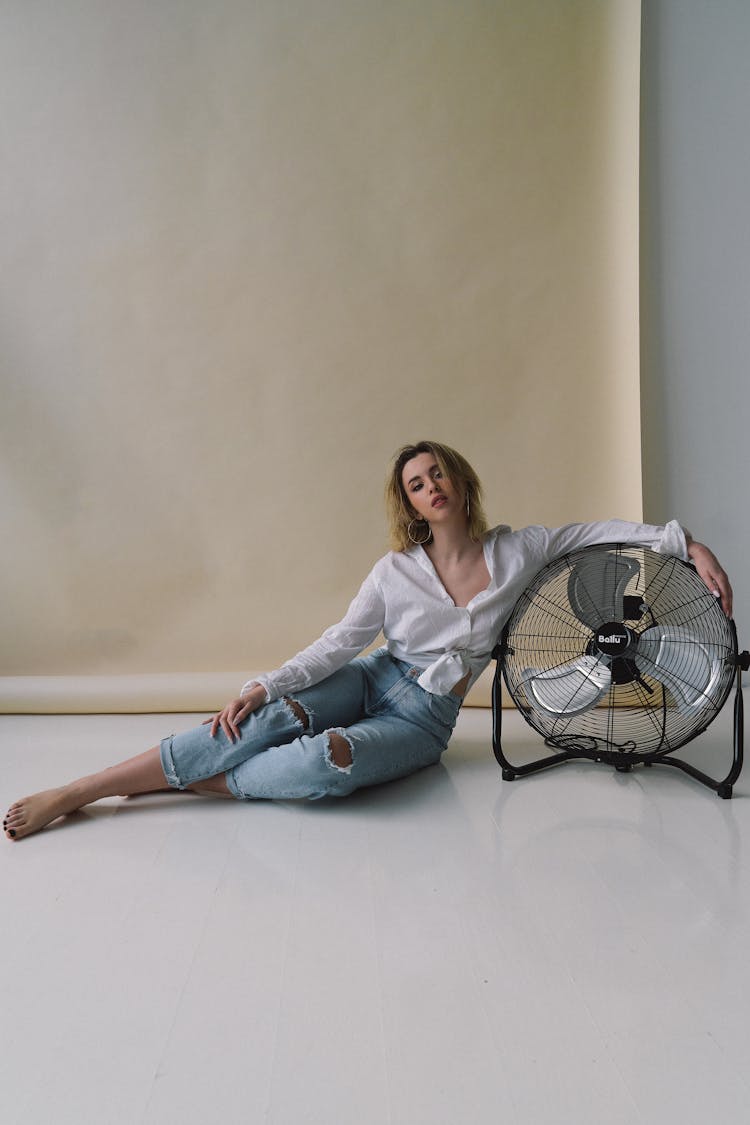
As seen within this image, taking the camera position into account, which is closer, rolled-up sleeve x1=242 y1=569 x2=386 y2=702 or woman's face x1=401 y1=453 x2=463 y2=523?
rolled-up sleeve x1=242 y1=569 x2=386 y2=702

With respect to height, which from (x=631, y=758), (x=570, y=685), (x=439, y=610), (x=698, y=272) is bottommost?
(x=631, y=758)

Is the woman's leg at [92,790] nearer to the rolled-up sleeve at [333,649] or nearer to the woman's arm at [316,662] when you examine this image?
the woman's arm at [316,662]

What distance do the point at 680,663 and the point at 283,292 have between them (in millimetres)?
2412

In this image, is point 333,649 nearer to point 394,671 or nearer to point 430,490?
point 394,671

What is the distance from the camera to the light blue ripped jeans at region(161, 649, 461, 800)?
7.94 feet

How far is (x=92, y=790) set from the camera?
244cm

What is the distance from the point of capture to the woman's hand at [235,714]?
2.45 m

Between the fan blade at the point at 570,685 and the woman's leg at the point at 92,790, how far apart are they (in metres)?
0.93

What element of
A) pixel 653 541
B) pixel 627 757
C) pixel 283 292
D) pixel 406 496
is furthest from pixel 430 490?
pixel 283 292

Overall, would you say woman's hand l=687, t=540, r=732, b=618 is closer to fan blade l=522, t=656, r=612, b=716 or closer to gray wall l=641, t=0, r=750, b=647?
fan blade l=522, t=656, r=612, b=716

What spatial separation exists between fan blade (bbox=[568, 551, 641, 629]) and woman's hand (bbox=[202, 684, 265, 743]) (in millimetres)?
949

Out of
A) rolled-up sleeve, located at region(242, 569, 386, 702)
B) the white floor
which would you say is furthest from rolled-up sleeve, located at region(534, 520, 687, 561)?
the white floor

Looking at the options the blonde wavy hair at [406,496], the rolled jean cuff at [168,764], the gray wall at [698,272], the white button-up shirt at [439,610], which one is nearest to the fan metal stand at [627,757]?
the white button-up shirt at [439,610]

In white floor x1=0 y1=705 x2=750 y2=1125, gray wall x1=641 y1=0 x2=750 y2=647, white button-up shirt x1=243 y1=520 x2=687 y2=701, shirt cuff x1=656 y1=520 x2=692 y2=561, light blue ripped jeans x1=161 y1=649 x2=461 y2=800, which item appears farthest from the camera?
gray wall x1=641 y1=0 x2=750 y2=647
